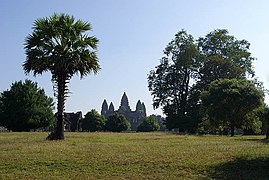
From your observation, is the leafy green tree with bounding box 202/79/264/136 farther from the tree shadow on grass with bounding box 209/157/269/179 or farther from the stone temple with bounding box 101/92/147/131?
the stone temple with bounding box 101/92/147/131

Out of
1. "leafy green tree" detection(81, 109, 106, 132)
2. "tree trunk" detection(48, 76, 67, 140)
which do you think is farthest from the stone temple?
"tree trunk" detection(48, 76, 67, 140)

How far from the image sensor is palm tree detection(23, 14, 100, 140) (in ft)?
78.5

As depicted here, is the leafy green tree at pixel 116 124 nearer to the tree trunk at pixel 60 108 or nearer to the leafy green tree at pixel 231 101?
the leafy green tree at pixel 231 101

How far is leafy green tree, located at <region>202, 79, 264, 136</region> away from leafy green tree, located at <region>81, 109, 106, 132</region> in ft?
161

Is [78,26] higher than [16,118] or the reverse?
higher

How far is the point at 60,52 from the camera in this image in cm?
2398

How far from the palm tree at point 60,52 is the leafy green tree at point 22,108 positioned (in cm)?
2784

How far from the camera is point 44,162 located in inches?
555

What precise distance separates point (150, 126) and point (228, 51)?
1488 inches

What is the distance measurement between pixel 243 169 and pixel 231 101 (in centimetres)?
2593

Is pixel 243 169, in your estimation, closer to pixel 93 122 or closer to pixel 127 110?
pixel 93 122

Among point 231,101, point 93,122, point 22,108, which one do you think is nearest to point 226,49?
point 231,101

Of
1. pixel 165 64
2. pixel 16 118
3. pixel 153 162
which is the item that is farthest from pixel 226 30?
pixel 153 162

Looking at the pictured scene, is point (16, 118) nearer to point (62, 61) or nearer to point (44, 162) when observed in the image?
point (62, 61)
